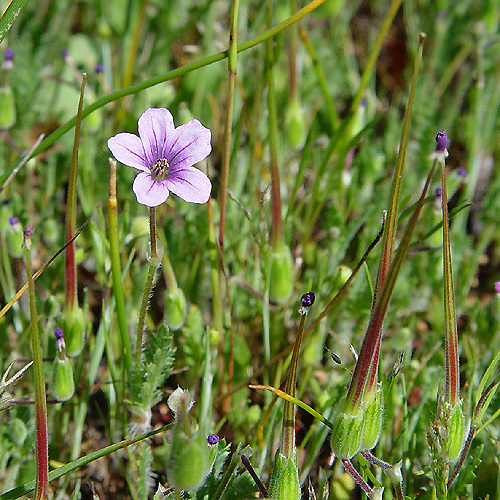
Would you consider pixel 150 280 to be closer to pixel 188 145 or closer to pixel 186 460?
pixel 188 145

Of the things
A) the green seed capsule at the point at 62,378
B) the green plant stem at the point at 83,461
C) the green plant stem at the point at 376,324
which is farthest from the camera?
the green seed capsule at the point at 62,378

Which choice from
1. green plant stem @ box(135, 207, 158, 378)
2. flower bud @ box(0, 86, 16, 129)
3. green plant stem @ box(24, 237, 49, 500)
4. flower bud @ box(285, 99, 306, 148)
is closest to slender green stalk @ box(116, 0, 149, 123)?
flower bud @ box(0, 86, 16, 129)

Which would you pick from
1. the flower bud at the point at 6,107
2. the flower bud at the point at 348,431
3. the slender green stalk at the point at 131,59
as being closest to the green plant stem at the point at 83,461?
the flower bud at the point at 348,431

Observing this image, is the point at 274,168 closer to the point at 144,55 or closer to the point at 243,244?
the point at 243,244

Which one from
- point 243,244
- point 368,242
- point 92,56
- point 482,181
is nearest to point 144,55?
point 92,56

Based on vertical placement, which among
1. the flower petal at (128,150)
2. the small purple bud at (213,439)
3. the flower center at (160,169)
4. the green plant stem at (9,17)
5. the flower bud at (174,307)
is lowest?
the small purple bud at (213,439)

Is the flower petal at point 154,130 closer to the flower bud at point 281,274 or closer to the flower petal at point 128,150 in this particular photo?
the flower petal at point 128,150
